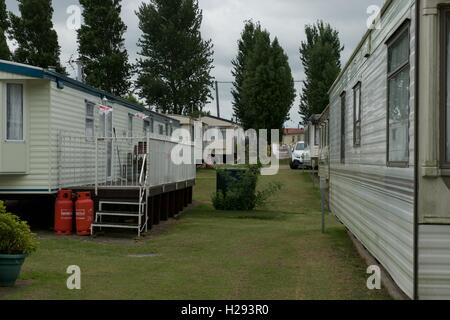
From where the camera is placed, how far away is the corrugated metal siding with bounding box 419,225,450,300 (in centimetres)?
509

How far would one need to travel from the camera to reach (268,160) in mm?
37812

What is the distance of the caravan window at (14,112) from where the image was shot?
1202cm

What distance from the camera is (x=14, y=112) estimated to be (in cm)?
1212

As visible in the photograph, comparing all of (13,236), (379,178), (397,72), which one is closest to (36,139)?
(13,236)

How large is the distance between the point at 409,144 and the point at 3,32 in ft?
105

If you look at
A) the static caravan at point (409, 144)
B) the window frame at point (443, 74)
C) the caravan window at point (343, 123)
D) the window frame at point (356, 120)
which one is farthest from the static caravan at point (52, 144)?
the window frame at point (443, 74)

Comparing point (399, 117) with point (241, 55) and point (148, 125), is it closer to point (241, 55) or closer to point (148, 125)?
point (148, 125)

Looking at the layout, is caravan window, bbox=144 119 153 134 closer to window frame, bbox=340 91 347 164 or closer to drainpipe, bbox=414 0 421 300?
window frame, bbox=340 91 347 164

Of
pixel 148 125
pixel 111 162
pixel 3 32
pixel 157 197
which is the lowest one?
pixel 157 197

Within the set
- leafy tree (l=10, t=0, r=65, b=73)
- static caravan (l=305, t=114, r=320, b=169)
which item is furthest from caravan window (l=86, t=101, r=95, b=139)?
leafy tree (l=10, t=0, r=65, b=73)

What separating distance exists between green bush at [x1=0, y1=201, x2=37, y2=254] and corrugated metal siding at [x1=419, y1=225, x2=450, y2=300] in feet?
14.0

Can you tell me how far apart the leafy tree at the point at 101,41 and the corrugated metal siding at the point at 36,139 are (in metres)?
27.0

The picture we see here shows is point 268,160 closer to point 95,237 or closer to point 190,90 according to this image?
point 190,90
